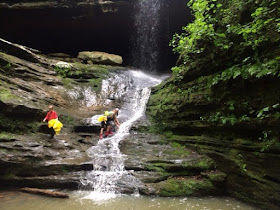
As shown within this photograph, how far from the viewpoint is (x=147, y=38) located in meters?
23.1

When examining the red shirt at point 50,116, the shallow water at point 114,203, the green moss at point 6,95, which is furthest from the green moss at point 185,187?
the green moss at point 6,95

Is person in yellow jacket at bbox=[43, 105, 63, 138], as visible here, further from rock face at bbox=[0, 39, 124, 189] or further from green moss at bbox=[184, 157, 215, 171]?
green moss at bbox=[184, 157, 215, 171]

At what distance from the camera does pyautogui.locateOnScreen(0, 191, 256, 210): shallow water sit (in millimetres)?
5727

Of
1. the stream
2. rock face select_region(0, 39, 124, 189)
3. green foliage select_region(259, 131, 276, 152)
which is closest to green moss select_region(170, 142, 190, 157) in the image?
the stream

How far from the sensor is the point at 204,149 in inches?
316

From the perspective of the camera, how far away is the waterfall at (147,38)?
2225cm

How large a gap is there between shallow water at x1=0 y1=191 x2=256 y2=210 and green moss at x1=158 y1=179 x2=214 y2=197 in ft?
0.83

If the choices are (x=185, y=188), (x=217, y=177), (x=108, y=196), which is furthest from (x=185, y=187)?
(x=108, y=196)

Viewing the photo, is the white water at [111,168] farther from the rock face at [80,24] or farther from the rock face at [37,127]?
the rock face at [80,24]

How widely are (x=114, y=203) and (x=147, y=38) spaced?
19496 millimetres

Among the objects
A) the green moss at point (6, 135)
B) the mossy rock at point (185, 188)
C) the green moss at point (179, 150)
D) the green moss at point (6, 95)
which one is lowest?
the mossy rock at point (185, 188)

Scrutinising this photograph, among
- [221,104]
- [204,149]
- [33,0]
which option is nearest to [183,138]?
[204,149]

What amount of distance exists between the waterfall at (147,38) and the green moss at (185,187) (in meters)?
16.9

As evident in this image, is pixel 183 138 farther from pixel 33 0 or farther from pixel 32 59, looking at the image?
pixel 33 0
